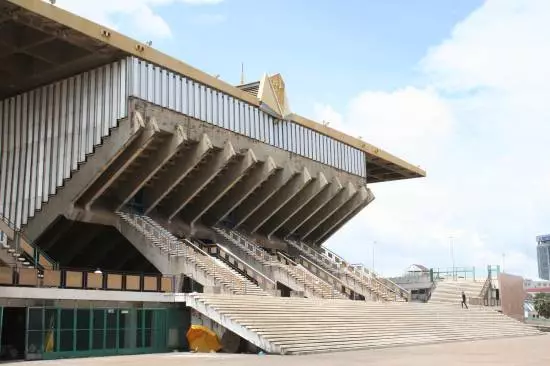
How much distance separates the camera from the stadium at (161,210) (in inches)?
1081

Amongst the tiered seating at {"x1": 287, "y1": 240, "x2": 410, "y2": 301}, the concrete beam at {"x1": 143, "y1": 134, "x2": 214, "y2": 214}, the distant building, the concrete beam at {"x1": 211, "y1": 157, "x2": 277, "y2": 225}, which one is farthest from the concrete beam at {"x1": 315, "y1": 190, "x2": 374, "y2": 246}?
the distant building

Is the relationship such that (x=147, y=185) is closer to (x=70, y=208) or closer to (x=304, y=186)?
(x=70, y=208)

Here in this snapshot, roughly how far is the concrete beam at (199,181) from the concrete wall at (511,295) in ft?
105

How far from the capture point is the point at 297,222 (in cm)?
5778

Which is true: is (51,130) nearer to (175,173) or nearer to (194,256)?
(175,173)

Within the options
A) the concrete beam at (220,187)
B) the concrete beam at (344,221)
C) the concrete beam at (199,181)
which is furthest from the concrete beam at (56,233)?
the concrete beam at (344,221)

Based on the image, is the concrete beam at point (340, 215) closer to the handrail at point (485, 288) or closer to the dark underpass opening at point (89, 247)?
the handrail at point (485, 288)

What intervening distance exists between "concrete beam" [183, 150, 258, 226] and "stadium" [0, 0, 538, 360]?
0.40 feet

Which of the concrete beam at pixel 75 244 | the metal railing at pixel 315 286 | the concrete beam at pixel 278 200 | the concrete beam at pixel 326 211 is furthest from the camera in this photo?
the concrete beam at pixel 326 211

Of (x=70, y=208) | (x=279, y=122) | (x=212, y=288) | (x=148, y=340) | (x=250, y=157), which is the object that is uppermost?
(x=279, y=122)

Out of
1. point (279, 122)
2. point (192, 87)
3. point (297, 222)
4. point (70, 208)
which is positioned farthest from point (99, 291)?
point (297, 222)

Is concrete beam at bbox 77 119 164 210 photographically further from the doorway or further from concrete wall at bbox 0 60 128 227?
the doorway

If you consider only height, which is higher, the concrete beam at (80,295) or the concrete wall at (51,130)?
the concrete wall at (51,130)

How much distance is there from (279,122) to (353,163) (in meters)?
11.2
